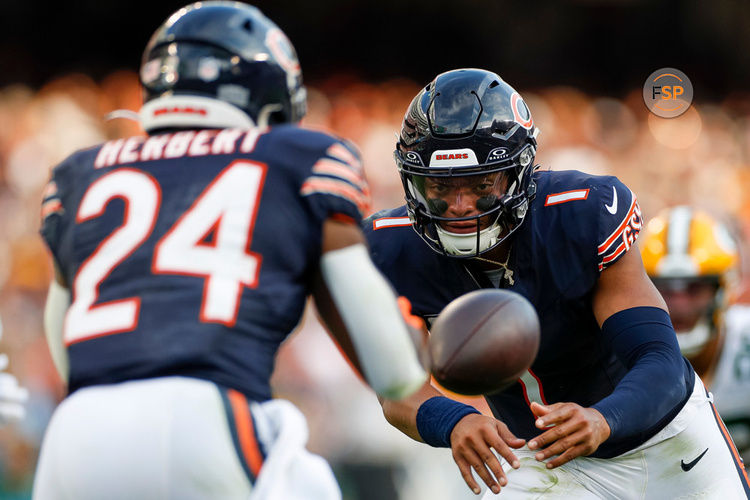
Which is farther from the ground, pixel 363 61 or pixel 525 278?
pixel 525 278

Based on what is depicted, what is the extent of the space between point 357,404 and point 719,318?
2.40 metres

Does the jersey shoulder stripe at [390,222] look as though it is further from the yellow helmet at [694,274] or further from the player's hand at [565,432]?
the yellow helmet at [694,274]

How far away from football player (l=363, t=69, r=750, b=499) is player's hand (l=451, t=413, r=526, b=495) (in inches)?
3.1

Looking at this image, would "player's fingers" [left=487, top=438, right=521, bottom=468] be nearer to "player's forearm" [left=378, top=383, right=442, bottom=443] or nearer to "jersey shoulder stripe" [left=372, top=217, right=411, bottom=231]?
"player's forearm" [left=378, top=383, right=442, bottom=443]

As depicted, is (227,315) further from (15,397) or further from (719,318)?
(719,318)

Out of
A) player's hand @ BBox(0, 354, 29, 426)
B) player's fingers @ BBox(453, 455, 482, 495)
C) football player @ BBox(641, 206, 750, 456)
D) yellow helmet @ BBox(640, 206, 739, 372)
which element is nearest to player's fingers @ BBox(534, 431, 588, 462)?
player's fingers @ BBox(453, 455, 482, 495)

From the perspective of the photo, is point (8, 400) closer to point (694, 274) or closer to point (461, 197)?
point (461, 197)

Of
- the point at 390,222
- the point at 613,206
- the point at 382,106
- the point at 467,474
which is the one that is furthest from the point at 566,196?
the point at 382,106

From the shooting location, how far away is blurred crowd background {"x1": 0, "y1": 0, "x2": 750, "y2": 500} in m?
6.51

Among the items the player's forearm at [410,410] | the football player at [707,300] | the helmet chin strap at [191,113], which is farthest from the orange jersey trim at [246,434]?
the football player at [707,300]

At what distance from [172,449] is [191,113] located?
0.75 metres

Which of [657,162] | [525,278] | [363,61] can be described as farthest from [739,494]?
[363,61]

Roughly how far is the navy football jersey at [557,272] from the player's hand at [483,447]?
0.43 metres

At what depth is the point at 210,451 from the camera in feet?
6.49
